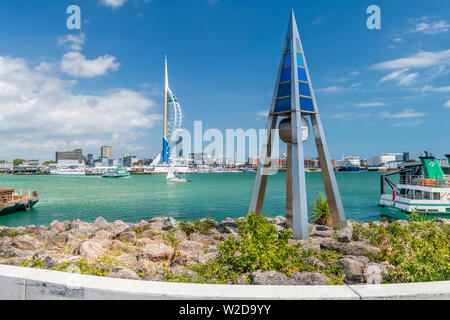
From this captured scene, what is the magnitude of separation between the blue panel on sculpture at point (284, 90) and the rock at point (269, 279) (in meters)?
6.99

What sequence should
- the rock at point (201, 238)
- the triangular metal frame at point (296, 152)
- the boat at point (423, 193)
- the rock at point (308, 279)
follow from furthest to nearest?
the boat at point (423, 193) < the triangular metal frame at point (296, 152) < the rock at point (201, 238) < the rock at point (308, 279)

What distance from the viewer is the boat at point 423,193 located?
80.2 ft

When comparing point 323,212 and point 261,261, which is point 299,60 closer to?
point 323,212

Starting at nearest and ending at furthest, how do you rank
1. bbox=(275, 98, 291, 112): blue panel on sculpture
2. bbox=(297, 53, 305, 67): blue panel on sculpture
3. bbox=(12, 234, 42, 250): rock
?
bbox=(12, 234, 42, 250): rock → bbox=(275, 98, 291, 112): blue panel on sculpture → bbox=(297, 53, 305, 67): blue panel on sculpture

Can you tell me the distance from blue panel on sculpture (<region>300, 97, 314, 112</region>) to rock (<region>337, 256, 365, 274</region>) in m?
5.75

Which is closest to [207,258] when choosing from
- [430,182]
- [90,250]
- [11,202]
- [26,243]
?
[90,250]

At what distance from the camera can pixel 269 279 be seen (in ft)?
18.5

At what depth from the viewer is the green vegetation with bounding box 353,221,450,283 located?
17.9 ft

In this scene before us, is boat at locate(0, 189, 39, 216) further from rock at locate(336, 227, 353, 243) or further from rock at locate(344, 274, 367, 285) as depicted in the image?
rock at locate(344, 274, 367, 285)

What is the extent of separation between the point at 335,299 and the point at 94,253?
22.5ft

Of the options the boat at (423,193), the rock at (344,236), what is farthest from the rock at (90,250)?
the boat at (423,193)

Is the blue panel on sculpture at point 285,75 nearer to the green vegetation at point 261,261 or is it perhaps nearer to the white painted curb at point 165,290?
the green vegetation at point 261,261

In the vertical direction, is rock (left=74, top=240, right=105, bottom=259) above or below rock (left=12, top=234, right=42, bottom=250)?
above

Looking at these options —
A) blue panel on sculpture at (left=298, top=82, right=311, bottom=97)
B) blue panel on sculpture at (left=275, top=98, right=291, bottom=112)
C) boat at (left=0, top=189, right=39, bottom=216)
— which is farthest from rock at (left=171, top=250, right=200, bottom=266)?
boat at (left=0, top=189, right=39, bottom=216)
